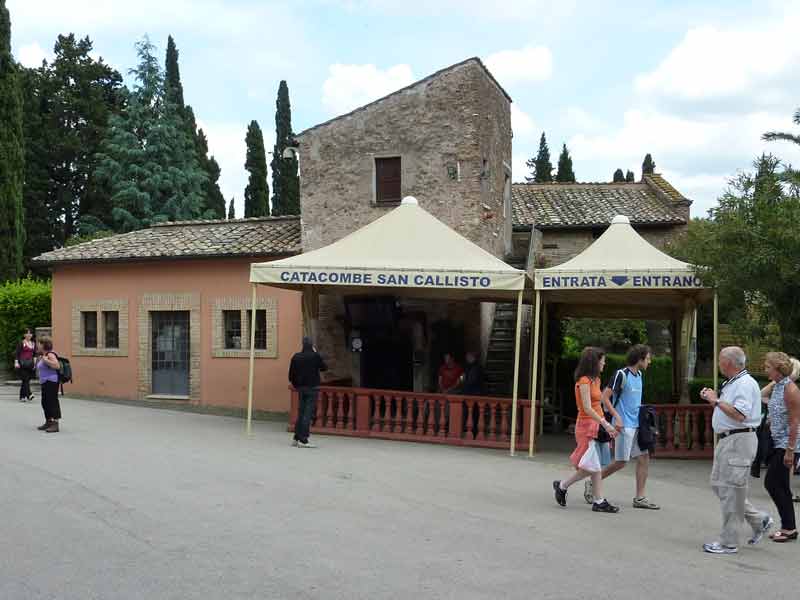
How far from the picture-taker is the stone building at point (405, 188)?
58.7 feet

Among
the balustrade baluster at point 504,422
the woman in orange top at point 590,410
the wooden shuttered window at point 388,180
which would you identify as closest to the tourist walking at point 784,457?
the woman in orange top at point 590,410

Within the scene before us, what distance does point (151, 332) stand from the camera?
20438mm

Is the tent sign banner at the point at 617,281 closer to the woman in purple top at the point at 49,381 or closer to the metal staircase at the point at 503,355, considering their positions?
the metal staircase at the point at 503,355

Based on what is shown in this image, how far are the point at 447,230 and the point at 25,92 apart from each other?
3232 cm

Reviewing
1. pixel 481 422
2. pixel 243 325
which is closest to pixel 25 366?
pixel 243 325

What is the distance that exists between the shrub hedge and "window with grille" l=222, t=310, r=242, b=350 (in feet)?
22.0

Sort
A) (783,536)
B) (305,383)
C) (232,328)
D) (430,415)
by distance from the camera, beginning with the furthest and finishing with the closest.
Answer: (232,328) < (430,415) < (305,383) < (783,536)

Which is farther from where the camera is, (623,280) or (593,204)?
(593,204)

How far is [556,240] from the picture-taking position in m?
26.4

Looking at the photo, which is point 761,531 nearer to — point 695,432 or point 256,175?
point 695,432

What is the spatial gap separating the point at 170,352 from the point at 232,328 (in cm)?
171

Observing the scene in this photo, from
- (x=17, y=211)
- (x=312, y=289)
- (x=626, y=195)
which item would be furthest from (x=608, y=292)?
(x=17, y=211)

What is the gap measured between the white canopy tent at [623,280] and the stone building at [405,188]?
230cm

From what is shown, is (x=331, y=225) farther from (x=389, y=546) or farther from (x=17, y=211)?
(x=17, y=211)
